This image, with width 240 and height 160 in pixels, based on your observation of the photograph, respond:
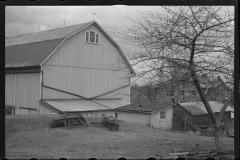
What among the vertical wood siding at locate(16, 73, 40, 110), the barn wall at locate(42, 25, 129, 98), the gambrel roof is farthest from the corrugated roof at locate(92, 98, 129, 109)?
the vertical wood siding at locate(16, 73, 40, 110)

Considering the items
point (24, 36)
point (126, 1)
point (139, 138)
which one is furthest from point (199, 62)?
point (24, 36)

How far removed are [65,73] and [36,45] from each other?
307 cm

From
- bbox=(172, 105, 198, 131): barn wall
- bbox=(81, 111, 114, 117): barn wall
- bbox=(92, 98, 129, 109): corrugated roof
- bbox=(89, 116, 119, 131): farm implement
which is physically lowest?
bbox=(172, 105, 198, 131): barn wall

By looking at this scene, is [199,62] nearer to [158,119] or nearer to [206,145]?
[206,145]

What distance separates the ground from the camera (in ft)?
28.7

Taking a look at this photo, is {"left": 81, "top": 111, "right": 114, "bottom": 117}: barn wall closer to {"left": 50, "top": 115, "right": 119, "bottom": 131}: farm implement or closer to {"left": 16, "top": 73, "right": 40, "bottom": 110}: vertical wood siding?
{"left": 50, "top": 115, "right": 119, "bottom": 131}: farm implement

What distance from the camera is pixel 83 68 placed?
18047 millimetres

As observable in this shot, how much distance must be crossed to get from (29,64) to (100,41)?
4954mm

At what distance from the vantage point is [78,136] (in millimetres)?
11039

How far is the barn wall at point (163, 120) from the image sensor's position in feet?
58.9

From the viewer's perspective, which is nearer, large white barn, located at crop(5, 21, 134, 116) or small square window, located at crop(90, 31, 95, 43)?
large white barn, located at crop(5, 21, 134, 116)

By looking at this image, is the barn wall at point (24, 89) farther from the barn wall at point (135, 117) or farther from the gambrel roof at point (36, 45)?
the barn wall at point (135, 117)

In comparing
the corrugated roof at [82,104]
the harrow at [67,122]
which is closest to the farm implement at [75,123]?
the harrow at [67,122]

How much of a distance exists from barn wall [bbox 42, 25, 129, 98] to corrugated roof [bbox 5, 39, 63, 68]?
0.50 m
